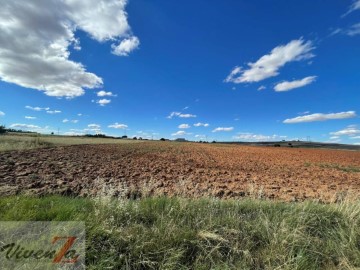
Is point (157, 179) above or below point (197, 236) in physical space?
above

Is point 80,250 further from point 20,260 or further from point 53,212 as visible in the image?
point 53,212

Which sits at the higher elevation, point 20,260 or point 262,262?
point 20,260

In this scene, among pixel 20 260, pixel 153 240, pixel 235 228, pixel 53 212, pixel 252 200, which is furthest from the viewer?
pixel 252 200

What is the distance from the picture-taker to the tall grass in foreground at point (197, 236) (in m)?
5.57

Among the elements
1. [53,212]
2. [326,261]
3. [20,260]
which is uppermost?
[53,212]

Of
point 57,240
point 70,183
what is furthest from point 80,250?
point 70,183

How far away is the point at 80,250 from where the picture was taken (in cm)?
522

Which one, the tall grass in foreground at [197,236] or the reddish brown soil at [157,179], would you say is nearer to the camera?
the tall grass in foreground at [197,236]

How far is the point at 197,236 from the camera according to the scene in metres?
6.31

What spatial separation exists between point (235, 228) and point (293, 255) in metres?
1.50

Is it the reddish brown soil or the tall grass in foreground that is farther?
the reddish brown soil

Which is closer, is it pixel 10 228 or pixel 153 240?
pixel 10 228

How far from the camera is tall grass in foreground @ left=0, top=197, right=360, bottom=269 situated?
18.3 feet

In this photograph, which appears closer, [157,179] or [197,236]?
[197,236]
